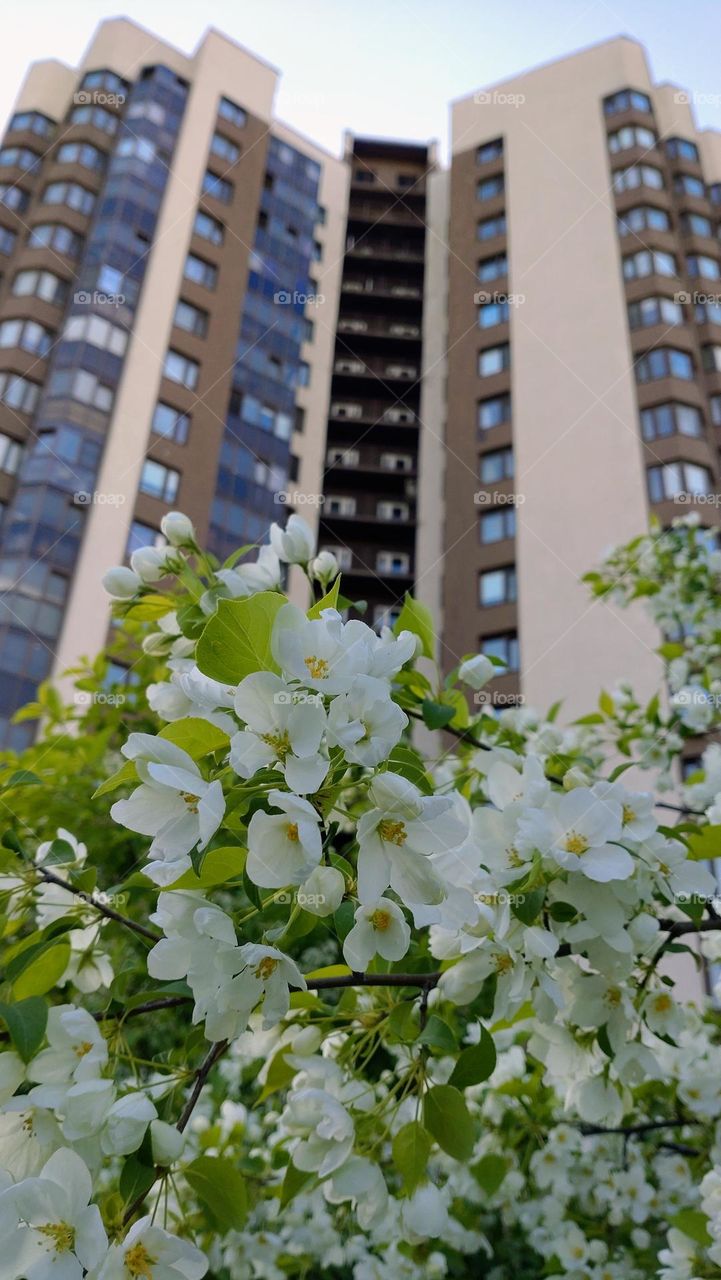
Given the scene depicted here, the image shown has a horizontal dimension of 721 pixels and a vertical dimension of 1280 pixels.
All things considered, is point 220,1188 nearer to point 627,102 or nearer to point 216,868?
point 216,868

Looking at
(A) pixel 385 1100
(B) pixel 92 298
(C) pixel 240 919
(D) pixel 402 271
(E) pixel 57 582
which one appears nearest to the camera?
(C) pixel 240 919

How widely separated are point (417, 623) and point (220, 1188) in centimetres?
87

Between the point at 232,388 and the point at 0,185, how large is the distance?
25.0 feet

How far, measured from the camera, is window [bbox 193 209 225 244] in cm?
2250

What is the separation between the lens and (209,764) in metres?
1.20

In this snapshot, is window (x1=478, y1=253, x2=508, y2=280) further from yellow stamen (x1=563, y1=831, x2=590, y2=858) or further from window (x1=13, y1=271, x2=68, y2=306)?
yellow stamen (x1=563, y1=831, x2=590, y2=858)

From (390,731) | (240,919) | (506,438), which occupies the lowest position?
(240,919)

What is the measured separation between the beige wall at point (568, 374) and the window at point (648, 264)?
13.6 inches

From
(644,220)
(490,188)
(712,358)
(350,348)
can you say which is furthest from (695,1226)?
(350,348)

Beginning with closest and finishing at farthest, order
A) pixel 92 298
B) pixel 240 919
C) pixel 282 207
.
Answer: pixel 240 919 < pixel 92 298 < pixel 282 207

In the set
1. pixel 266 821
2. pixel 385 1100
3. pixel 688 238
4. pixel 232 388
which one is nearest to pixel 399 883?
pixel 266 821

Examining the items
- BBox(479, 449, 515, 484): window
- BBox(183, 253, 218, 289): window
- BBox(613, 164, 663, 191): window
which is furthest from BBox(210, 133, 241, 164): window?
BBox(479, 449, 515, 484): window

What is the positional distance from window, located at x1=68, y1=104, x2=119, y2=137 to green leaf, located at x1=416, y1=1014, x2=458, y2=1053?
86.2ft

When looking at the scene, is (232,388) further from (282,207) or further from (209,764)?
(209,764)
